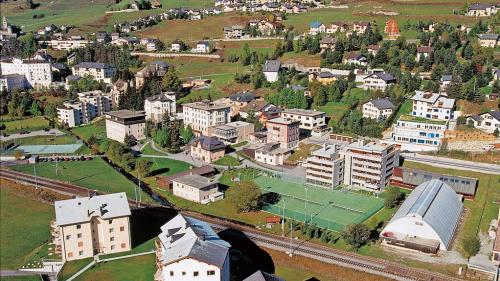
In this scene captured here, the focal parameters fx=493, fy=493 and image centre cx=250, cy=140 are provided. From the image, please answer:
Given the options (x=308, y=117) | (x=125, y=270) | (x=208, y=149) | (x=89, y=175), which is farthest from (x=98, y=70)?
(x=125, y=270)

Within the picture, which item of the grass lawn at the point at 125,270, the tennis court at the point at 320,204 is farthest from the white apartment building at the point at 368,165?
the grass lawn at the point at 125,270

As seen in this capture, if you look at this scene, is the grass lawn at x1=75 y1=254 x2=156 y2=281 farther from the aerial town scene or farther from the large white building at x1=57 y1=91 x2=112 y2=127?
the large white building at x1=57 y1=91 x2=112 y2=127

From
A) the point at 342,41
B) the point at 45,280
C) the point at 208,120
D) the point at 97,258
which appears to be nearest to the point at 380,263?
the point at 97,258

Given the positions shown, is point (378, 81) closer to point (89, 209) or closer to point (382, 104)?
point (382, 104)

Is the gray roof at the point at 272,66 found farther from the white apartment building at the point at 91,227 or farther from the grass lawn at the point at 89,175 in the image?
the white apartment building at the point at 91,227

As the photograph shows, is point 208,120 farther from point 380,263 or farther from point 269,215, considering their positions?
point 380,263

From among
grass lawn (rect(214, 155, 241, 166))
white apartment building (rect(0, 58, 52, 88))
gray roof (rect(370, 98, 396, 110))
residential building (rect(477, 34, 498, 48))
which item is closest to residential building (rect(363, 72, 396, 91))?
gray roof (rect(370, 98, 396, 110))
